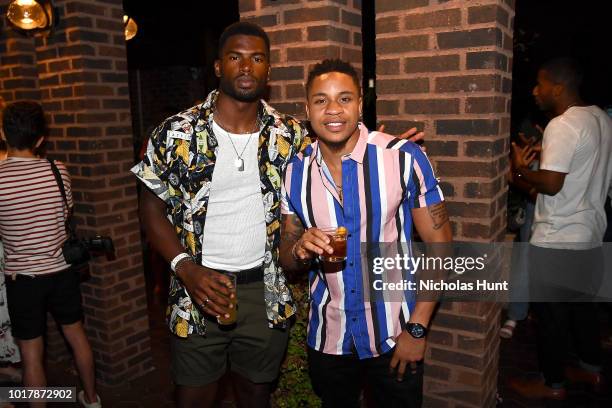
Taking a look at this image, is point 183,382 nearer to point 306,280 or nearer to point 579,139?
point 306,280

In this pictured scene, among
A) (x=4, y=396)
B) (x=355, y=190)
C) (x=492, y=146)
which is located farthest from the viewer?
(x=4, y=396)

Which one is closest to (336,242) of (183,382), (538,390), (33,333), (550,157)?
(183,382)

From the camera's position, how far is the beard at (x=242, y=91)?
8.32 feet

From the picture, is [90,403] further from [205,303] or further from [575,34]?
[575,34]

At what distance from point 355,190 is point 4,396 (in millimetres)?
3656

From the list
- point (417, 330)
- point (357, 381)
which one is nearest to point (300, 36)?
point (417, 330)

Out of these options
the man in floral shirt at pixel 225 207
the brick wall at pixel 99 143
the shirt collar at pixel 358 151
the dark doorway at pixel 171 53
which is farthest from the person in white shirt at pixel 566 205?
→ the dark doorway at pixel 171 53

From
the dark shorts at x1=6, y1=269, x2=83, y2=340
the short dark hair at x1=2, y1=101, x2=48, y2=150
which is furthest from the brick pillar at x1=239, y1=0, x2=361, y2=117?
the dark shorts at x1=6, y1=269, x2=83, y2=340

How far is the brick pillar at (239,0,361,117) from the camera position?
290cm

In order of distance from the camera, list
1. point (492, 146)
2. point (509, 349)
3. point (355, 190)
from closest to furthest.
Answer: point (355, 190) < point (492, 146) < point (509, 349)

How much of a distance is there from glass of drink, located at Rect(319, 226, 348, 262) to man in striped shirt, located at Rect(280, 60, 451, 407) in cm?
6

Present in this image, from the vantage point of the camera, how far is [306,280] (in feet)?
9.89

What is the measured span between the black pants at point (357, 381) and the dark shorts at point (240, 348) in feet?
1.09

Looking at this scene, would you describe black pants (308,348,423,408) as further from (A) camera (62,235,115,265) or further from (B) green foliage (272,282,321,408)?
A: (A) camera (62,235,115,265)
